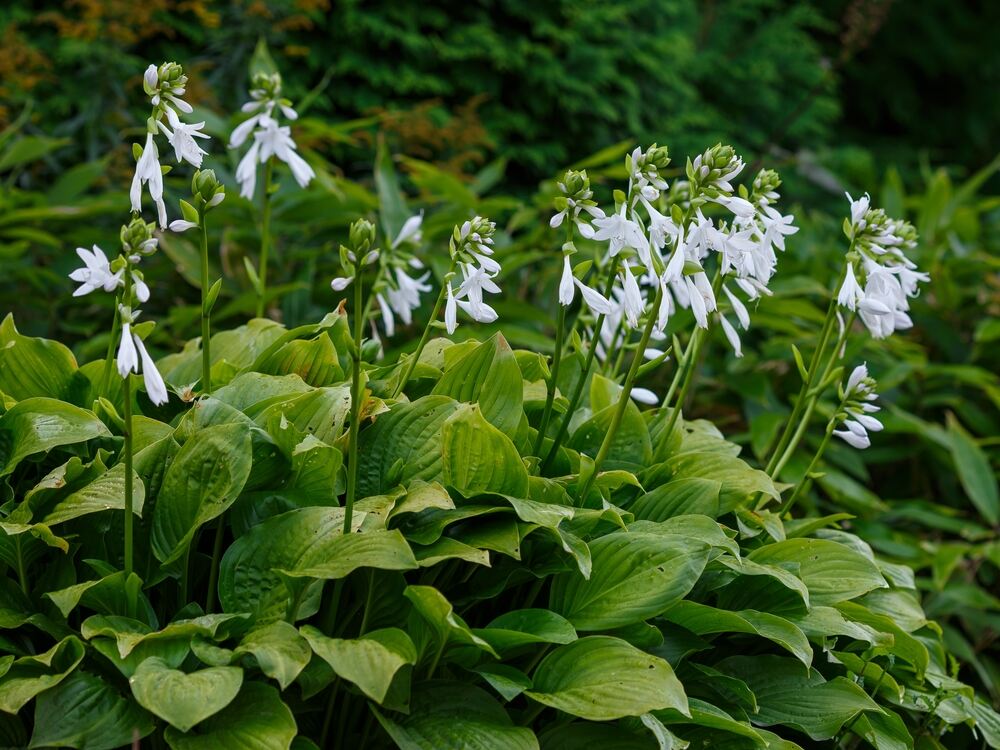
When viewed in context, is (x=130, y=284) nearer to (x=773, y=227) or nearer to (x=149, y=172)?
(x=149, y=172)

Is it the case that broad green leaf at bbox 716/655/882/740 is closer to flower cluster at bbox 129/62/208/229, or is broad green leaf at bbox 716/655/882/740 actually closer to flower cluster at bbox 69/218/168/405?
flower cluster at bbox 69/218/168/405

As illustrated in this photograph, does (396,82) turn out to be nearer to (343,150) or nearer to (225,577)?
(343,150)

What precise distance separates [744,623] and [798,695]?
30cm

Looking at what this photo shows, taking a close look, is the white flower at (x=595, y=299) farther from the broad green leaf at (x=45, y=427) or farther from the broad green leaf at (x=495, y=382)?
the broad green leaf at (x=45, y=427)

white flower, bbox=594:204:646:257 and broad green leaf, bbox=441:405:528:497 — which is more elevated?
white flower, bbox=594:204:646:257

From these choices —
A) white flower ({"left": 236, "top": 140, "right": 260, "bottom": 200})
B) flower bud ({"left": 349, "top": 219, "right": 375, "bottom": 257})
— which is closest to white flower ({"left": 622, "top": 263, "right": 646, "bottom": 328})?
flower bud ({"left": 349, "top": 219, "right": 375, "bottom": 257})

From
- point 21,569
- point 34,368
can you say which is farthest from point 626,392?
point 34,368

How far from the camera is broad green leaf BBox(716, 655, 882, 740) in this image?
85.7 inches

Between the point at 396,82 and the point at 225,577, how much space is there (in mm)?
4531

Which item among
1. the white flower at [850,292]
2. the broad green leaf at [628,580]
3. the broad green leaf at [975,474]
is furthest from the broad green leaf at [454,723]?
the broad green leaf at [975,474]

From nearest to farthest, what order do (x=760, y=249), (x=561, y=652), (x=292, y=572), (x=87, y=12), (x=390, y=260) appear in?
1. (x=292, y=572)
2. (x=561, y=652)
3. (x=760, y=249)
4. (x=390, y=260)
5. (x=87, y=12)

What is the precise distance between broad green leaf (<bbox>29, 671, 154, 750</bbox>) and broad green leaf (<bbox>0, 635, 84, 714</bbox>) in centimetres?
3

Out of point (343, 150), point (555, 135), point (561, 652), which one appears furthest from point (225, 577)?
point (555, 135)

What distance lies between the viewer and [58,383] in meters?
2.42
